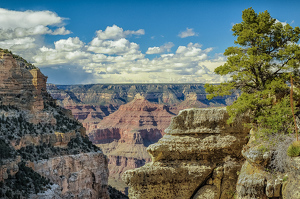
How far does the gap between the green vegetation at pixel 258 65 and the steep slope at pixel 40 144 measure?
27455 millimetres

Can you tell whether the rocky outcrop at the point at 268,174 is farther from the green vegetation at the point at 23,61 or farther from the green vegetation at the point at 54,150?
the green vegetation at the point at 23,61

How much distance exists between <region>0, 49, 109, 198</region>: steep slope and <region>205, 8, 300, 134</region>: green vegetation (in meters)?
27.5

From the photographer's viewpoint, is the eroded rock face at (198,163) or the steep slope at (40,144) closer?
the eroded rock face at (198,163)

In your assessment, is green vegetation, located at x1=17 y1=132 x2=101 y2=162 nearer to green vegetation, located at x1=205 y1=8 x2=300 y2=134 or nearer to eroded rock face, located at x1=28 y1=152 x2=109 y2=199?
eroded rock face, located at x1=28 y1=152 x2=109 y2=199

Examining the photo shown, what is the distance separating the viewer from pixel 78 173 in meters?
49.0

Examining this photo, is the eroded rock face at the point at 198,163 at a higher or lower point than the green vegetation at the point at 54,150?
higher

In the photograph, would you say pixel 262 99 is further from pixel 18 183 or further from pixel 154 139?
pixel 154 139

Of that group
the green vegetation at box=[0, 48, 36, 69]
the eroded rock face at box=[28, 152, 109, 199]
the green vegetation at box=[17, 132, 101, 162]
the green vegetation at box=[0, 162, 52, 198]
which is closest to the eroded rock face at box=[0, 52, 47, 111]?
the green vegetation at box=[0, 48, 36, 69]

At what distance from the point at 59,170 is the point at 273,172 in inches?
1447

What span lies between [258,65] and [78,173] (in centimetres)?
3653

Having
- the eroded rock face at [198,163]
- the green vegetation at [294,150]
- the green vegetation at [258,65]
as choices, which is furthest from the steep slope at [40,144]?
the green vegetation at [294,150]

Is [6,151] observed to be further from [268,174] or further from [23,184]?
[268,174]

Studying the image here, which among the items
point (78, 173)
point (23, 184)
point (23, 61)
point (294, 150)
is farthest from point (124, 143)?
point (294, 150)

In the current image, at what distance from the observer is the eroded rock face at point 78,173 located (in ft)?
147
